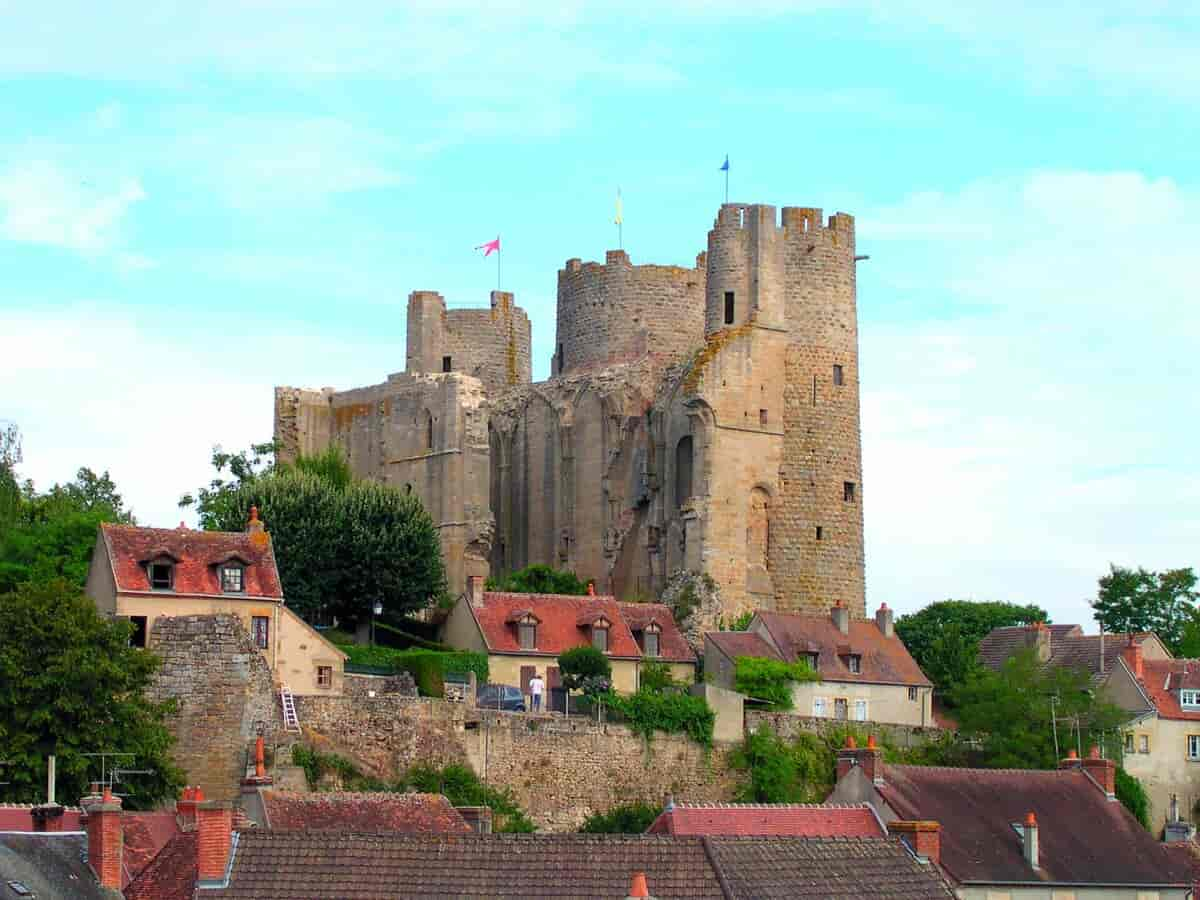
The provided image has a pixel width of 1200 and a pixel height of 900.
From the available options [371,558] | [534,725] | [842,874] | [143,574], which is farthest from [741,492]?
[842,874]

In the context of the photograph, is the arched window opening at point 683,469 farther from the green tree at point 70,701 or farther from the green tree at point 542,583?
the green tree at point 70,701

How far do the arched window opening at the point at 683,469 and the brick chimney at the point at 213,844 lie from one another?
4308 centimetres

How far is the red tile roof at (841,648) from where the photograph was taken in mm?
77625

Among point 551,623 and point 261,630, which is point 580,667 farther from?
point 261,630

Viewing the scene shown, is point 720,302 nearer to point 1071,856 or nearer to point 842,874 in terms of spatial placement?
point 1071,856

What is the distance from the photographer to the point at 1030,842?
59.0 meters

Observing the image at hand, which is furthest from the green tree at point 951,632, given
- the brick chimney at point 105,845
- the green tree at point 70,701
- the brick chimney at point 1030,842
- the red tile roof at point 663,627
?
the brick chimney at point 105,845

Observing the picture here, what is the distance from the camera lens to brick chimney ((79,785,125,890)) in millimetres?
43375

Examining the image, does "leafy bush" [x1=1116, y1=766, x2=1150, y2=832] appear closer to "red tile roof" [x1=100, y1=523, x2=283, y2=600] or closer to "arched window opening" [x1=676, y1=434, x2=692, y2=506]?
"arched window opening" [x1=676, y1=434, x2=692, y2=506]

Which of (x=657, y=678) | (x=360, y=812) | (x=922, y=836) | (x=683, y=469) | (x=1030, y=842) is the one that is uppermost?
(x=683, y=469)

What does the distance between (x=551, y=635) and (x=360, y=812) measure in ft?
72.7

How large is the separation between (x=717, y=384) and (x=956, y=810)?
24275mm

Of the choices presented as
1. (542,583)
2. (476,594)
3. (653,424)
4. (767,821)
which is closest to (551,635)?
(476,594)

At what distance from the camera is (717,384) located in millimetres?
82438
